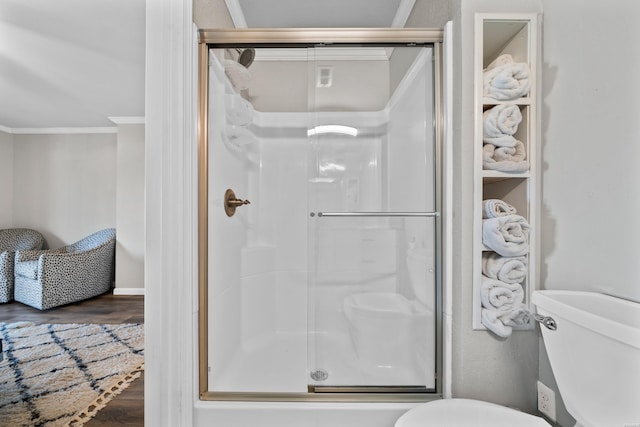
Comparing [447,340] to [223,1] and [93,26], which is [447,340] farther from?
[93,26]

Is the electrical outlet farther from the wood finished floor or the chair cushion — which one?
the chair cushion

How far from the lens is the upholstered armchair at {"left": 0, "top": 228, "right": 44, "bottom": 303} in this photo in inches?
128

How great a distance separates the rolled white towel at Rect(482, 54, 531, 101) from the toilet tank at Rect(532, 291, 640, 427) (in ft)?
2.44

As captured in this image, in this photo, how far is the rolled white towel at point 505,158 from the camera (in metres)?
1.16

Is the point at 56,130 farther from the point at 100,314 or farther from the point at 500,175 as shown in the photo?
the point at 500,175

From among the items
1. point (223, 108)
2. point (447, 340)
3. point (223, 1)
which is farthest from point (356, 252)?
point (223, 1)

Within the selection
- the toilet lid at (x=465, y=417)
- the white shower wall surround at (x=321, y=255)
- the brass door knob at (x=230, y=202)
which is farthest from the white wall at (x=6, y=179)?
the toilet lid at (x=465, y=417)

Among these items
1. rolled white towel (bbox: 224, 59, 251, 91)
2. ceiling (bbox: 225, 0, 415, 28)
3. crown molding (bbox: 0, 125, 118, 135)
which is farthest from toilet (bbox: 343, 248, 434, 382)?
crown molding (bbox: 0, 125, 118, 135)

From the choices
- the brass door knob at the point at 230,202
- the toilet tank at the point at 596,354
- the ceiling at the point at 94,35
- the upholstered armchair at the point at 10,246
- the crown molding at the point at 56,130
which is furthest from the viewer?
the crown molding at the point at 56,130

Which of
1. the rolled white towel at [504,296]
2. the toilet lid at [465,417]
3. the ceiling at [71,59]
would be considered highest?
the ceiling at [71,59]

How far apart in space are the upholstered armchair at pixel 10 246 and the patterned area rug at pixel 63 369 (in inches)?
36.1

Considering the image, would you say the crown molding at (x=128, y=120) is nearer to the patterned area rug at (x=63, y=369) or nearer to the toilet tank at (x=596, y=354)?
the patterned area rug at (x=63, y=369)

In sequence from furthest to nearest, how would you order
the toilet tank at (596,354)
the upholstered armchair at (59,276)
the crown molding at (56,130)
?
the crown molding at (56,130), the upholstered armchair at (59,276), the toilet tank at (596,354)

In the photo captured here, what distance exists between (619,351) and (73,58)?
3.50 m
